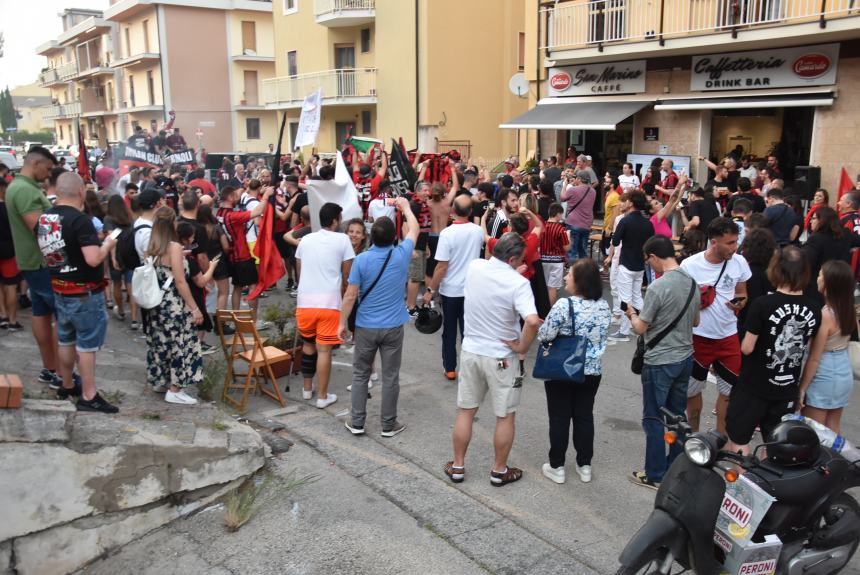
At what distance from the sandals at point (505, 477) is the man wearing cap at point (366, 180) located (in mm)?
6495

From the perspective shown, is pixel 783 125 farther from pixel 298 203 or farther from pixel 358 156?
pixel 298 203

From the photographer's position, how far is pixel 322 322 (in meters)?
6.59

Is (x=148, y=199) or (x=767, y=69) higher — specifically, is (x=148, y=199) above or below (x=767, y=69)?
below

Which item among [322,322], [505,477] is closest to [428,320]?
[322,322]

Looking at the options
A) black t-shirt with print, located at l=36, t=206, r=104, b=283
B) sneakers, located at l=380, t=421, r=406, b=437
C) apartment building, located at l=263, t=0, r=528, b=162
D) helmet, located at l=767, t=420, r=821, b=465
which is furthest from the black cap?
apartment building, located at l=263, t=0, r=528, b=162

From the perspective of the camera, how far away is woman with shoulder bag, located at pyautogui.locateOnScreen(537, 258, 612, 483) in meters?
4.89

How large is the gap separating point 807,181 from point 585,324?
11206 millimetres

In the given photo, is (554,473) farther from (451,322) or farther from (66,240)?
(66,240)

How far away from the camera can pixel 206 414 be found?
597cm

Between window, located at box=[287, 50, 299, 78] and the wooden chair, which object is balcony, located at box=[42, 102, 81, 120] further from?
the wooden chair

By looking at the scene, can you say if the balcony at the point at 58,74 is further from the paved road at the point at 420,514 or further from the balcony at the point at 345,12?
the paved road at the point at 420,514

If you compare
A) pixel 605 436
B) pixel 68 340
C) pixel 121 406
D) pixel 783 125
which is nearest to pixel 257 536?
pixel 121 406

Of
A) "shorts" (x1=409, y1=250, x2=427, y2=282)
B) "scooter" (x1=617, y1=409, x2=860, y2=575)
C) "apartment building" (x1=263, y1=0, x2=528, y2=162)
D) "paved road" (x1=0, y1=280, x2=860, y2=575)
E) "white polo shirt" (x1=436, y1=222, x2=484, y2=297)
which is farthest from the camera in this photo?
"apartment building" (x1=263, y1=0, x2=528, y2=162)

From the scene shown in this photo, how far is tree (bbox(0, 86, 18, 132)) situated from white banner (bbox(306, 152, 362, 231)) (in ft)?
285
